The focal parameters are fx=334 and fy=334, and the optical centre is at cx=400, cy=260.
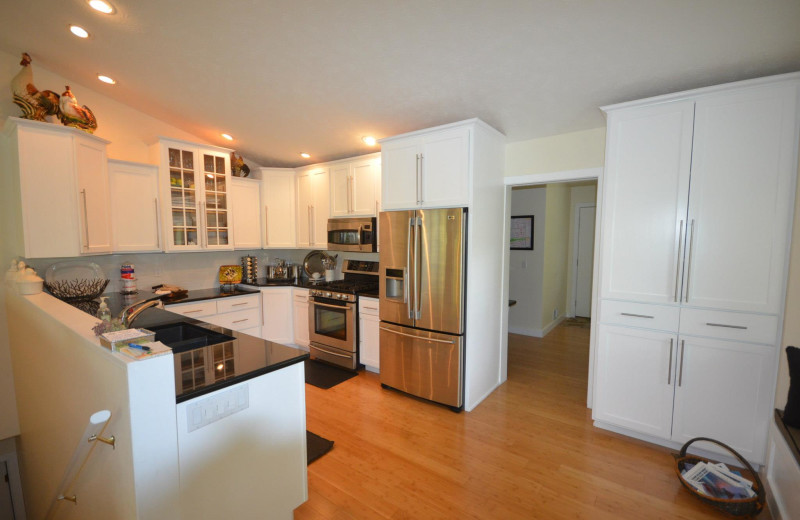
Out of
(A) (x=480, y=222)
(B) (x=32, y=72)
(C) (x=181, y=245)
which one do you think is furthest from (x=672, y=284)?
(B) (x=32, y=72)

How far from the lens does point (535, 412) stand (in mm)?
2965

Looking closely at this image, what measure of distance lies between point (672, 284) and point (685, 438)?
42.6 inches

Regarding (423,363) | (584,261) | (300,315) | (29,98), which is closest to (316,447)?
(423,363)

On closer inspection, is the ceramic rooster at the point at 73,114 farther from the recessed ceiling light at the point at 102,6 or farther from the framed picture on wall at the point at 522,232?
the framed picture on wall at the point at 522,232

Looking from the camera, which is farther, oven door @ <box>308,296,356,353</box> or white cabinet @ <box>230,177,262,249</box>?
white cabinet @ <box>230,177,262,249</box>

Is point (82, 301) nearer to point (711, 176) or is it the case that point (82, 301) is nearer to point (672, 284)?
point (672, 284)

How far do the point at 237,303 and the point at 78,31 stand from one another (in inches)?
110

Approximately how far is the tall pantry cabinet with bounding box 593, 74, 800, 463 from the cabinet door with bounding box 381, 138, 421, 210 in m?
1.54

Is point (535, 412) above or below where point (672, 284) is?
below

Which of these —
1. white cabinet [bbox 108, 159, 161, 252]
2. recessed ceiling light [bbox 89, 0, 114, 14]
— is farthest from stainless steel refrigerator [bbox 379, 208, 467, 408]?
white cabinet [bbox 108, 159, 161, 252]

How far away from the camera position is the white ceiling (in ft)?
6.07

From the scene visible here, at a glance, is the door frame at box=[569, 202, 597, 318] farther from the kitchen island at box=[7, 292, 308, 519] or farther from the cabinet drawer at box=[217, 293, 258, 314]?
the kitchen island at box=[7, 292, 308, 519]

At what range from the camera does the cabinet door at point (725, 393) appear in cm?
211

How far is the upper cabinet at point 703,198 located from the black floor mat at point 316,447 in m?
2.43
